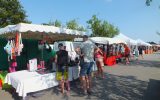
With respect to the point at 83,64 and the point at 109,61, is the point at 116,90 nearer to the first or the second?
the point at 83,64

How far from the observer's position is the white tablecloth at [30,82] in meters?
8.41

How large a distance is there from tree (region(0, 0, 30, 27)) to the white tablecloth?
3428 cm

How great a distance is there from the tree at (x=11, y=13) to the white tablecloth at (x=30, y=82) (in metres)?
34.3

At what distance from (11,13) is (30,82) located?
3704cm

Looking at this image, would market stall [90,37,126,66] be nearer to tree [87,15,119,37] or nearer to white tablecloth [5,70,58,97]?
white tablecloth [5,70,58,97]

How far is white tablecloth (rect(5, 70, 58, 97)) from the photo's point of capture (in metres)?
8.41

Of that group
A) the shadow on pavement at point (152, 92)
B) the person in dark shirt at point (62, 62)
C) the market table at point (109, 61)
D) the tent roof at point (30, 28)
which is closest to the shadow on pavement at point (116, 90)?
the shadow on pavement at point (152, 92)

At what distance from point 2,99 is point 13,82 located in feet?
2.25

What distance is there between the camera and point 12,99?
8852mm

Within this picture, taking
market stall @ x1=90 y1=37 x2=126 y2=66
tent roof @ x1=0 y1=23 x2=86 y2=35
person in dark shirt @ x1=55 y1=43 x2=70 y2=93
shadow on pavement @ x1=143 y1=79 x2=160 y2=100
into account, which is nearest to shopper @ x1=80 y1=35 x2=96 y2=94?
person in dark shirt @ x1=55 y1=43 x2=70 y2=93

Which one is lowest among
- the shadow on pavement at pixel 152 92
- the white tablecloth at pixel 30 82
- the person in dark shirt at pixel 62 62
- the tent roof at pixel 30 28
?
the shadow on pavement at pixel 152 92

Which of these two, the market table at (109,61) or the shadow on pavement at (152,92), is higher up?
the market table at (109,61)

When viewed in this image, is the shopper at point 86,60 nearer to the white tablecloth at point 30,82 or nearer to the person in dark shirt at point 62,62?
the person in dark shirt at point 62,62

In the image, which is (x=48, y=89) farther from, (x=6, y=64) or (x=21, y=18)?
(x=21, y=18)
